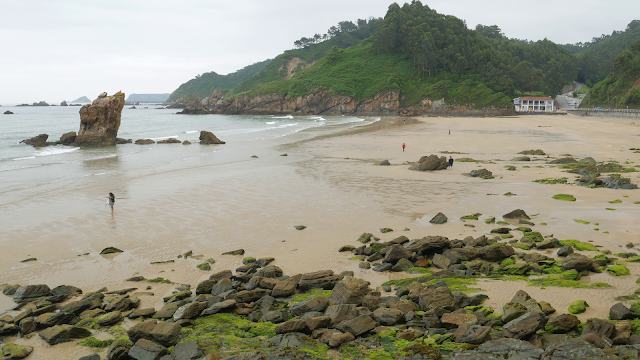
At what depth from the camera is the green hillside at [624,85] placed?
86.8 m

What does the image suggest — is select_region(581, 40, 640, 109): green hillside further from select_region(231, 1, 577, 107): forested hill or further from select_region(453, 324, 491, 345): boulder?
select_region(453, 324, 491, 345): boulder

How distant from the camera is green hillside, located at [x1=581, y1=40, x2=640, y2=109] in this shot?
86850 mm

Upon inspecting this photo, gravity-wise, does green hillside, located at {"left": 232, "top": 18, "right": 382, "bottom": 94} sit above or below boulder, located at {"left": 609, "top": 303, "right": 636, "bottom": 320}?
above

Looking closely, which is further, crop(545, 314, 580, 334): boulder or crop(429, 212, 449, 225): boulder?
crop(429, 212, 449, 225): boulder

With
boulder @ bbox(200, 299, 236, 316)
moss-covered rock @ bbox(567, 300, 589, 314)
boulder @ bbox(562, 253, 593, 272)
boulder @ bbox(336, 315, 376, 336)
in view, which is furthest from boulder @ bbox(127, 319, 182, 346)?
boulder @ bbox(562, 253, 593, 272)

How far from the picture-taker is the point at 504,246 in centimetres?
1170

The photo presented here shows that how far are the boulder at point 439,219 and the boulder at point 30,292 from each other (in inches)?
493

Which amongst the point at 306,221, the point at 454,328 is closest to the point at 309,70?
the point at 306,221

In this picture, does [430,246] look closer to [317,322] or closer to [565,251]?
[565,251]

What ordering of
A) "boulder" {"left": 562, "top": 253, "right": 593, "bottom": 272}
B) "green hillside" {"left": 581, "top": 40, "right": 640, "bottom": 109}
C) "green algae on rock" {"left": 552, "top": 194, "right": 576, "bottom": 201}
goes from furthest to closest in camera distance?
1. "green hillside" {"left": 581, "top": 40, "right": 640, "bottom": 109}
2. "green algae on rock" {"left": 552, "top": 194, "right": 576, "bottom": 201}
3. "boulder" {"left": 562, "top": 253, "right": 593, "bottom": 272}

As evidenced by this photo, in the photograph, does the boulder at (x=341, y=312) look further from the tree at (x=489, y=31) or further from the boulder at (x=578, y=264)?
the tree at (x=489, y=31)

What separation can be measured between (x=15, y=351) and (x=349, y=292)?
21.7 ft

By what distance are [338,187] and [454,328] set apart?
51.4 ft

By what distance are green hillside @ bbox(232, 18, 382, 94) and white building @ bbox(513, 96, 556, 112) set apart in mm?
86828
